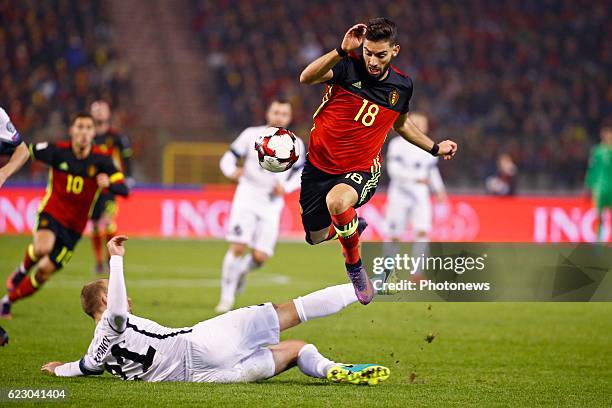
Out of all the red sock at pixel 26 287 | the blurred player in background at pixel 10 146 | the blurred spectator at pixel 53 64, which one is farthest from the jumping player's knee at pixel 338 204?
the blurred spectator at pixel 53 64

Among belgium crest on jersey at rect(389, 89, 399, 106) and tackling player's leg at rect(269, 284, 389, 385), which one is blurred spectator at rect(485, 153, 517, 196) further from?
tackling player's leg at rect(269, 284, 389, 385)

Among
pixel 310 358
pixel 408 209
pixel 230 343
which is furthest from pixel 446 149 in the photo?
pixel 408 209

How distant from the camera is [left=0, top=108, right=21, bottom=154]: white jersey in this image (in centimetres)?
761

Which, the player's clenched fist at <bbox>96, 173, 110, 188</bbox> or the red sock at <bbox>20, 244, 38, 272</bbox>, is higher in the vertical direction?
the player's clenched fist at <bbox>96, 173, 110, 188</bbox>

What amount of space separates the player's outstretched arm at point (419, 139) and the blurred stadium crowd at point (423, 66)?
1642 centimetres

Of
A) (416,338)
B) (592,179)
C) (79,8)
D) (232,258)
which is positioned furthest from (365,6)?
(416,338)

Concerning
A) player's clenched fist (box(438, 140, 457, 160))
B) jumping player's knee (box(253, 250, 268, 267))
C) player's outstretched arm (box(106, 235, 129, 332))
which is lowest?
jumping player's knee (box(253, 250, 268, 267))

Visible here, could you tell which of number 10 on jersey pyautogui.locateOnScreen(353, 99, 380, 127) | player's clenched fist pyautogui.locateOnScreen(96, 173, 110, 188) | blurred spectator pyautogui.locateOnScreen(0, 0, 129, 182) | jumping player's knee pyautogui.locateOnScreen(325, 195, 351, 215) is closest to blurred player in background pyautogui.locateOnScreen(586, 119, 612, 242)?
blurred spectator pyautogui.locateOnScreen(0, 0, 129, 182)

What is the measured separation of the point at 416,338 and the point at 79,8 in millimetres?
19472

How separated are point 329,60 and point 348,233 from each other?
133 cm

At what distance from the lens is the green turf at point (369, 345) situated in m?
6.30

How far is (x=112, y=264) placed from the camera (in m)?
6.02

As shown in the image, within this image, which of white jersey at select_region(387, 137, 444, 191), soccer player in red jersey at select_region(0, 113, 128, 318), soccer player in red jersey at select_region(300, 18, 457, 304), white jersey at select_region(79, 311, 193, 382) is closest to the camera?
white jersey at select_region(79, 311, 193, 382)

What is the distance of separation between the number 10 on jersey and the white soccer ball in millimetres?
539
